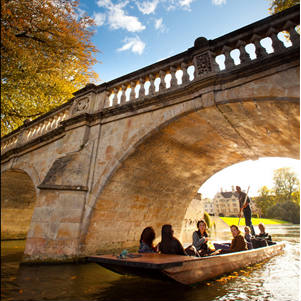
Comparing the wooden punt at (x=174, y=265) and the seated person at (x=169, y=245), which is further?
the seated person at (x=169, y=245)

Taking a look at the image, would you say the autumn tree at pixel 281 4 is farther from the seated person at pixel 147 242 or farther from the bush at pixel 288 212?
the bush at pixel 288 212

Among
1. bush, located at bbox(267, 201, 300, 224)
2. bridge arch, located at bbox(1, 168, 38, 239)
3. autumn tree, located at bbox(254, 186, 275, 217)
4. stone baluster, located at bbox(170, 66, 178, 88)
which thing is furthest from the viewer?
autumn tree, located at bbox(254, 186, 275, 217)

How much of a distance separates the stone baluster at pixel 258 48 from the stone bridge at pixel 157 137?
2cm

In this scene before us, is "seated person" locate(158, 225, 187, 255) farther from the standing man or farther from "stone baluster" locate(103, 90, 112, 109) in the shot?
the standing man

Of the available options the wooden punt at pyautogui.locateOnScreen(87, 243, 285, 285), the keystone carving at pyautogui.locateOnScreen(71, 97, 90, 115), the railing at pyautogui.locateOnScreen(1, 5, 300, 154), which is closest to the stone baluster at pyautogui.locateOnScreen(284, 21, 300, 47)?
the railing at pyautogui.locateOnScreen(1, 5, 300, 154)

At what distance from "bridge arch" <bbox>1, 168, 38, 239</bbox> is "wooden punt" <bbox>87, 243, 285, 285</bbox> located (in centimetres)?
876

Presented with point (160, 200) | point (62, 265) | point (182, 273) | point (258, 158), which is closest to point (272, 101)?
point (182, 273)

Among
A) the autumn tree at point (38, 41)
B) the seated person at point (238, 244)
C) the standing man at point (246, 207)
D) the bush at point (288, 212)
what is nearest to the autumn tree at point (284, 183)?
the bush at point (288, 212)

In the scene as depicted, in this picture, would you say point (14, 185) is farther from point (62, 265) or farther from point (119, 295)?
point (119, 295)

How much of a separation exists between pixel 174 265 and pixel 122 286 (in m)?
1.39

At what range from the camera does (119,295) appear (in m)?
3.23

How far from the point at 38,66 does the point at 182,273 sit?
271 inches

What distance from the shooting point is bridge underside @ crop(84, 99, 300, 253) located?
4.50 metres

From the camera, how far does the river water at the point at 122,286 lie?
3178mm
